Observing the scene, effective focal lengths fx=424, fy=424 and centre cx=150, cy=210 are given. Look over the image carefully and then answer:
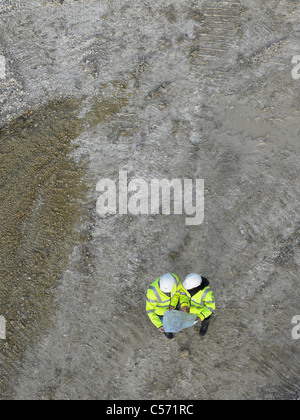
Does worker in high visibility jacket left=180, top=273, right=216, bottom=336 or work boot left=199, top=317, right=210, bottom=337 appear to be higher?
worker in high visibility jacket left=180, top=273, right=216, bottom=336

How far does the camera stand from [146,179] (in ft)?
31.9

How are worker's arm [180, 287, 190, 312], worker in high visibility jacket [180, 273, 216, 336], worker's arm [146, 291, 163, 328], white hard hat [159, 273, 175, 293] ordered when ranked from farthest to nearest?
1. worker's arm [180, 287, 190, 312]
2. worker's arm [146, 291, 163, 328]
3. worker in high visibility jacket [180, 273, 216, 336]
4. white hard hat [159, 273, 175, 293]

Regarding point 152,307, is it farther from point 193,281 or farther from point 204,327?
point 204,327

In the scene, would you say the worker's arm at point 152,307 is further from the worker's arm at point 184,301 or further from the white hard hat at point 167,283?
the worker's arm at point 184,301

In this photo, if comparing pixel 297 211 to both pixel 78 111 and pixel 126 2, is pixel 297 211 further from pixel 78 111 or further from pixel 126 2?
pixel 126 2

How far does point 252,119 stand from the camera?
1021cm

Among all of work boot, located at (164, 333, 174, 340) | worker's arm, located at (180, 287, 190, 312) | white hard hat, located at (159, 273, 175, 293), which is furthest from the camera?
work boot, located at (164, 333, 174, 340)

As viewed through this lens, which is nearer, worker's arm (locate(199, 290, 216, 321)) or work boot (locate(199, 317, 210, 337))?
worker's arm (locate(199, 290, 216, 321))

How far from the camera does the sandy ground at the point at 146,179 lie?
7.78 m

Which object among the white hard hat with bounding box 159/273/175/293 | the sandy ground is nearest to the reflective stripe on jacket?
the white hard hat with bounding box 159/273/175/293

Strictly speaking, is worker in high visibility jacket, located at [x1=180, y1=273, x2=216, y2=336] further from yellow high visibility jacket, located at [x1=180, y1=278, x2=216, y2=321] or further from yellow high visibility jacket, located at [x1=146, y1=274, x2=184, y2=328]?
yellow high visibility jacket, located at [x1=146, y1=274, x2=184, y2=328]

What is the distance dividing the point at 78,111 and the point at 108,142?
137 centimetres

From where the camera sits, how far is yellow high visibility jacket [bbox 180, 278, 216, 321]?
7.11 m

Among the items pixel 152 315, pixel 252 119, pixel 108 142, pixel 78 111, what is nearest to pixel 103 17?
pixel 78 111
